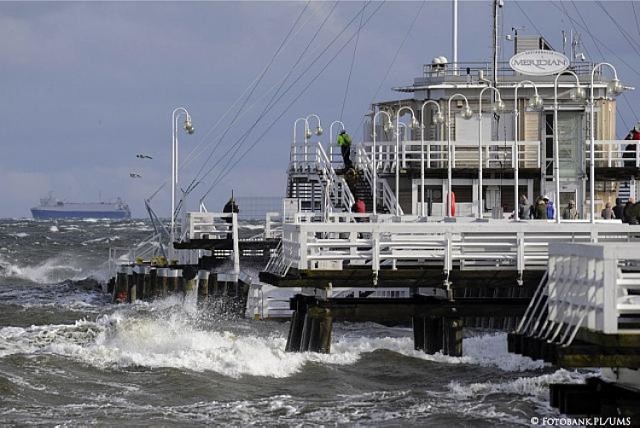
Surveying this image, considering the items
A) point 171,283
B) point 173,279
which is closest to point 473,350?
point 171,283

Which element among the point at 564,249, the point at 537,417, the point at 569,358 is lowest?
the point at 537,417

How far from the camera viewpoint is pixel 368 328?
38.3m

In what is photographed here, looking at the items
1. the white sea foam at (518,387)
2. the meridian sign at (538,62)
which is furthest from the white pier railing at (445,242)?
the meridian sign at (538,62)

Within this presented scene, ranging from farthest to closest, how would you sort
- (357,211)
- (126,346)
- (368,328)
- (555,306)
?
(357,211) → (368,328) → (126,346) → (555,306)

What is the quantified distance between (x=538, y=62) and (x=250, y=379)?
20.7 metres

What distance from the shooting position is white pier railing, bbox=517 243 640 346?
15.5m

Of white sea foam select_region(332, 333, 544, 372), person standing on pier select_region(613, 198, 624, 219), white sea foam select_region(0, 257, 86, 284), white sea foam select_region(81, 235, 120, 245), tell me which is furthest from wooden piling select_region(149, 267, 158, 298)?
white sea foam select_region(81, 235, 120, 245)

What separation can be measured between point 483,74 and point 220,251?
1033 centimetres

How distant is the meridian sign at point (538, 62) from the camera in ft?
144

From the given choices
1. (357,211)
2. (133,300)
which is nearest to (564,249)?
(357,211)

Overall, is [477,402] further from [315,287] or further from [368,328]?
[368,328]

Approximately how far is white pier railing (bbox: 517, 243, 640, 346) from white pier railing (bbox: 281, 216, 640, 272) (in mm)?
9876

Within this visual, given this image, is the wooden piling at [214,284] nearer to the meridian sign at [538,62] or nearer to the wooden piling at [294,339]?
the meridian sign at [538,62]

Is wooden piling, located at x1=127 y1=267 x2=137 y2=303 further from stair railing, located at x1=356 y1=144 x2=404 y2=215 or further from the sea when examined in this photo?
the sea
